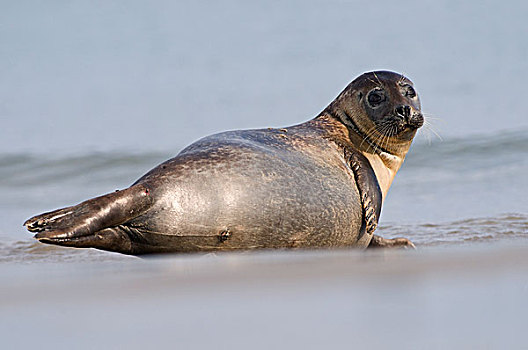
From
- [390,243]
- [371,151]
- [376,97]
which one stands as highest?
[376,97]

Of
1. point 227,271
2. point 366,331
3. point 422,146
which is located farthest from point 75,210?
point 422,146

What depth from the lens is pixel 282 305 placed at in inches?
92.8

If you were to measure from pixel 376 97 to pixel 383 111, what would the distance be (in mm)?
115

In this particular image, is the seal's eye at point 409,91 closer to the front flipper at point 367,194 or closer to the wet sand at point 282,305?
the front flipper at point 367,194

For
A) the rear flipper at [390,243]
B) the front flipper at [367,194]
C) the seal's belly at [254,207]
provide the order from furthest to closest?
the rear flipper at [390,243] < the front flipper at [367,194] < the seal's belly at [254,207]

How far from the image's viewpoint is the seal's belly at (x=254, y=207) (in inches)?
154

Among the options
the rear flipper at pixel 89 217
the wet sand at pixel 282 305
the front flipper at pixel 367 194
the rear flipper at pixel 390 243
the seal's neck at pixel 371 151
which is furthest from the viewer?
the seal's neck at pixel 371 151

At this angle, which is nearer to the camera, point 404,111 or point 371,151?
point 404,111

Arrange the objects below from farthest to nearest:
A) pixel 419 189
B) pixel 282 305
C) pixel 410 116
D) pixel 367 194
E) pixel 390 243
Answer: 1. pixel 419 189
2. pixel 410 116
3. pixel 390 243
4. pixel 367 194
5. pixel 282 305

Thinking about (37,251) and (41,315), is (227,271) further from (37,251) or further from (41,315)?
(37,251)

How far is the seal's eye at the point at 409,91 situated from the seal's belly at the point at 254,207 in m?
0.99

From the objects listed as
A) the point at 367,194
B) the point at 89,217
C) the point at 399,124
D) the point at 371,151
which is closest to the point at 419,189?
the point at 371,151

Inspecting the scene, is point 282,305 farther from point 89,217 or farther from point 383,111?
point 383,111

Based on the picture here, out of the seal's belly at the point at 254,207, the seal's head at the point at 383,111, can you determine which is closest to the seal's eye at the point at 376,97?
the seal's head at the point at 383,111
